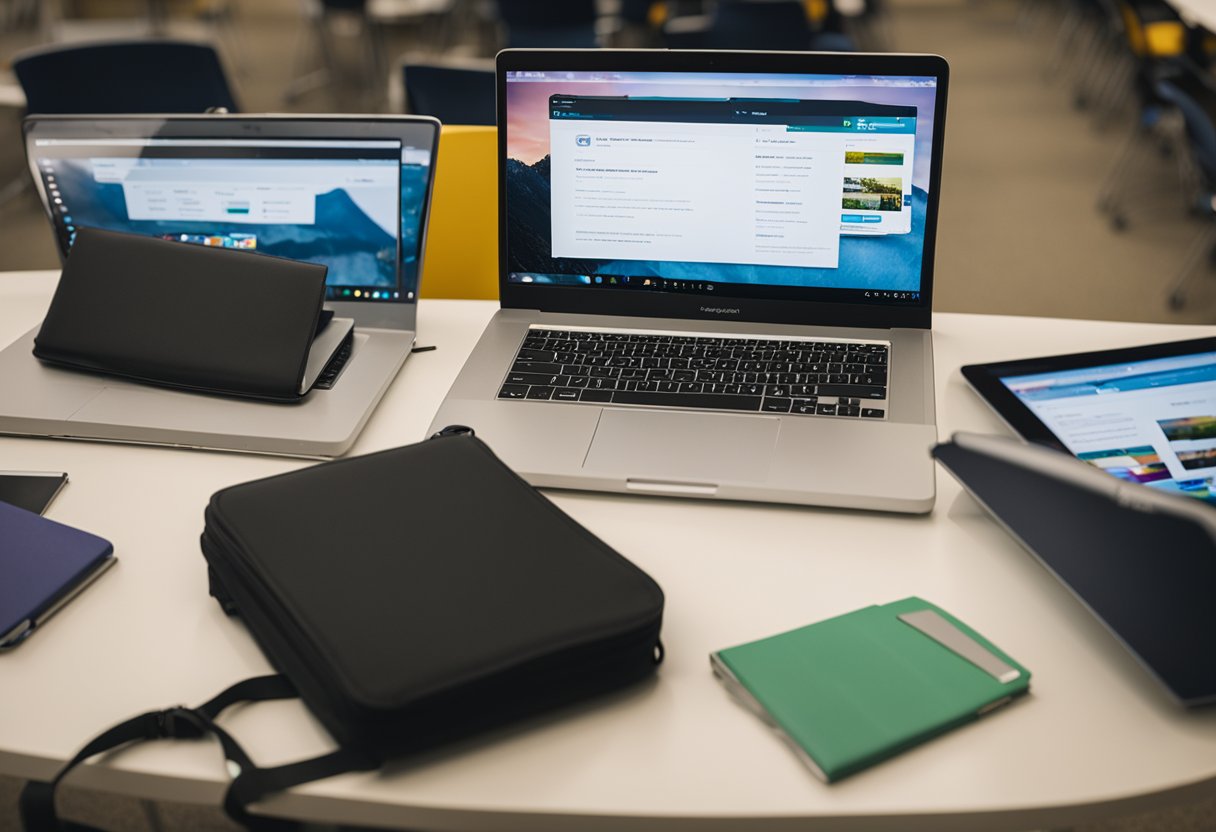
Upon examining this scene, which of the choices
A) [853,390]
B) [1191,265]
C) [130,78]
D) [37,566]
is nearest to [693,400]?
[853,390]

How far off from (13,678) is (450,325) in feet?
2.40

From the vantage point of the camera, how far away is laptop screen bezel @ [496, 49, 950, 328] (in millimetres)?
1242

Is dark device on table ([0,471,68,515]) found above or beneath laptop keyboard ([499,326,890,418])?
beneath

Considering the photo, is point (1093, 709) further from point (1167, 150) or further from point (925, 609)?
point (1167, 150)

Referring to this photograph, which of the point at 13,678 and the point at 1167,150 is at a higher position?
the point at 13,678

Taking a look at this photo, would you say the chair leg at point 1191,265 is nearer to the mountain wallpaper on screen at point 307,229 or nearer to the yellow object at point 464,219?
the yellow object at point 464,219

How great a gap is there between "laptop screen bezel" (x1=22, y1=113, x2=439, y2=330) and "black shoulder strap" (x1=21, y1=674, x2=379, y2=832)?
666 mm

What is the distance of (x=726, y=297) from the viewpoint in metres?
1.33

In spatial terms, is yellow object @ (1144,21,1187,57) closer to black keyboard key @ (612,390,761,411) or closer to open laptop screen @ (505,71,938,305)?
open laptop screen @ (505,71,938,305)

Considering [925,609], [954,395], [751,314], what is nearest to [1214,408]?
[954,395]

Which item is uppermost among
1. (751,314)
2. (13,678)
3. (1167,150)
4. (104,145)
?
(104,145)

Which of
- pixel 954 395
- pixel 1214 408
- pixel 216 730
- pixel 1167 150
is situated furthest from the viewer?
pixel 1167 150

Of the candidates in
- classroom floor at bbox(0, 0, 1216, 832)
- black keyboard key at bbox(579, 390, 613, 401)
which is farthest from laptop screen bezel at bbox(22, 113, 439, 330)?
classroom floor at bbox(0, 0, 1216, 832)

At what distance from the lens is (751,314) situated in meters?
1.33
